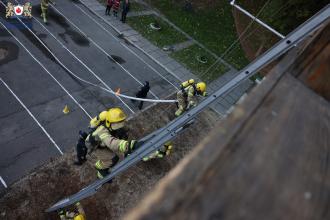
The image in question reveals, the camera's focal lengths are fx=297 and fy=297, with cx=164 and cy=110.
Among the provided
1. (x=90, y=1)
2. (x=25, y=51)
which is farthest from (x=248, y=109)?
(x=90, y=1)

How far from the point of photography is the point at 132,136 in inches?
421

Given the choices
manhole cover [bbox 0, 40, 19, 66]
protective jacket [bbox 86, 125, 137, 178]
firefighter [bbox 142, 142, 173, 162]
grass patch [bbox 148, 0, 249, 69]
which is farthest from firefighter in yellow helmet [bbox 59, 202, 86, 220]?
grass patch [bbox 148, 0, 249, 69]

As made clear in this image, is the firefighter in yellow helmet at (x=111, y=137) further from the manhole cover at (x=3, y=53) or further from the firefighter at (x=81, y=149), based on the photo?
the manhole cover at (x=3, y=53)

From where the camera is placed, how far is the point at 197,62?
57.7 feet

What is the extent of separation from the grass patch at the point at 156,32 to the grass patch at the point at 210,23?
1.06m

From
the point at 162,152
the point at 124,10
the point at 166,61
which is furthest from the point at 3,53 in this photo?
the point at 162,152

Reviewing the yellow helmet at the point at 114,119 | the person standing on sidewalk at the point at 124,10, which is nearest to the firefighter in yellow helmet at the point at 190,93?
the yellow helmet at the point at 114,119

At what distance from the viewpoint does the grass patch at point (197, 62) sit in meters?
16.9

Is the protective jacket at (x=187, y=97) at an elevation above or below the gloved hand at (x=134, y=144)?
Answer: below

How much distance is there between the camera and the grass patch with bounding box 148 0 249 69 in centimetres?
1937

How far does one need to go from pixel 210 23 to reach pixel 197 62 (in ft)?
18.5

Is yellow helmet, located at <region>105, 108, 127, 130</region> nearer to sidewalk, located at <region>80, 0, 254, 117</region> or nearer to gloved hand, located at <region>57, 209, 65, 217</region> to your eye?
gloved hand, located at <region>57, 209, 65, 217</region>

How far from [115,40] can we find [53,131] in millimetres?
8185

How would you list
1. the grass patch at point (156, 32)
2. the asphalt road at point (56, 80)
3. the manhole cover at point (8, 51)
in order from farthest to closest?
the grass patch at point (156, 32) < the manhole cover at point (8, 51) < the asphalt road at point (56, 80)
